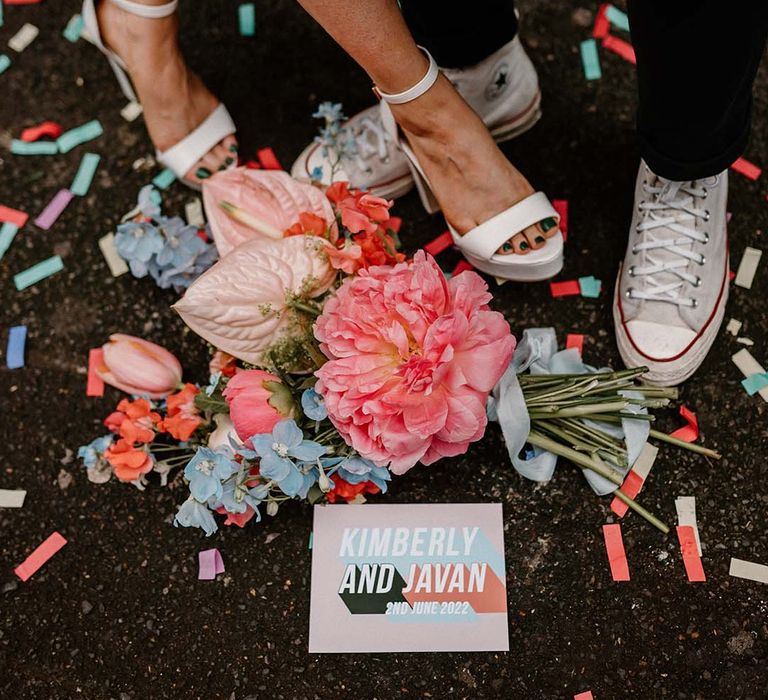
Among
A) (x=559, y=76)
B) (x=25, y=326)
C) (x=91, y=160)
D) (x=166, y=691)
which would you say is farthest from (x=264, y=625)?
(x=559, y=76)

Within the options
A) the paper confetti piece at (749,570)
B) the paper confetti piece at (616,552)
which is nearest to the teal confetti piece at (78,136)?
the paper confetti piece at (616,552)

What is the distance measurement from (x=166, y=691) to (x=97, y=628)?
0.14 metres

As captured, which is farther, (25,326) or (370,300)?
(25,326)

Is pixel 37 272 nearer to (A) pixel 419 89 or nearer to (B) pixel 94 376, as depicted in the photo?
(B) pixel 94 376

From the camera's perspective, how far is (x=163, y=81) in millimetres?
1164

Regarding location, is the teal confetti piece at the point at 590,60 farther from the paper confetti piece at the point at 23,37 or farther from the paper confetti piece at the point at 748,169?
the paper confetti piece at the point at 23,37

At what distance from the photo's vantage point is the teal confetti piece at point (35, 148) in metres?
1.35

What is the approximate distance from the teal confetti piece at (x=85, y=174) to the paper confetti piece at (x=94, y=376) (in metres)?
0.31

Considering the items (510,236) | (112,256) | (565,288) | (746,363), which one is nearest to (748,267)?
(746,363)

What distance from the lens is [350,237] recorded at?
93 cm

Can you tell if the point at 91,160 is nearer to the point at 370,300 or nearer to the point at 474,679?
the point at 370,300

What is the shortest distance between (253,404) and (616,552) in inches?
22.1

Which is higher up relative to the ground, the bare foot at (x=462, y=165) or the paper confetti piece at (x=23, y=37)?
the paper confetti piece at (x=23, y=37)

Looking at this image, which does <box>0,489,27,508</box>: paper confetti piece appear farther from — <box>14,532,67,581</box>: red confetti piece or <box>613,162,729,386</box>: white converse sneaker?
<box>613,162,729,386</box>: white converse sneaker
